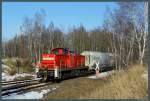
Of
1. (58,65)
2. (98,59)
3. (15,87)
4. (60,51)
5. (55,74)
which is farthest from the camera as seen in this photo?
(98,59)

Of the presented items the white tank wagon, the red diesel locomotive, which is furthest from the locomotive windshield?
the white tank wagon

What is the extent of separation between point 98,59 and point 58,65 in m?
13.3

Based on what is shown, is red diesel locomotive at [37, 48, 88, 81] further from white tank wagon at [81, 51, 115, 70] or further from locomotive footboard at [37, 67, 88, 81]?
white tank wagon at [81, 51, 115, 70]

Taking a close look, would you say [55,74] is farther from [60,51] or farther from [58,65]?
[60,51]

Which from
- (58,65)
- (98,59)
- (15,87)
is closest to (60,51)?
(58,65)

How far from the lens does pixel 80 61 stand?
85.9 feet

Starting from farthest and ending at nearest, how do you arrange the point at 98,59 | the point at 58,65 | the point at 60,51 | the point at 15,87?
the point at 98,59, the point at 60,51, the point at 58,65, the point at 15,87

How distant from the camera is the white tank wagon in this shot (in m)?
30.9

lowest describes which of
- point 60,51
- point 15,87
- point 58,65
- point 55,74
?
point 15,87

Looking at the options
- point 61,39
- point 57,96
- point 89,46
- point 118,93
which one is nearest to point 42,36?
point 61,39

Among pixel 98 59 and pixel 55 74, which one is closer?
pixel 55 74

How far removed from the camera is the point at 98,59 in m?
33.7

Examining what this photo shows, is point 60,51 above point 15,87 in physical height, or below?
above

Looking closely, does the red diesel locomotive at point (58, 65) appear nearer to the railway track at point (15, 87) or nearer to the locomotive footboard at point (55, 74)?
the locomotive footboard at point (55, 74)
